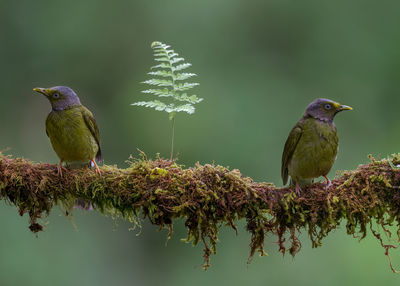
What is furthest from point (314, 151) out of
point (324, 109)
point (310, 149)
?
point (324, 109)

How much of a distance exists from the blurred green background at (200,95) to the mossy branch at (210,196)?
5571 millimetres

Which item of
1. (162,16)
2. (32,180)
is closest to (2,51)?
(162,16)

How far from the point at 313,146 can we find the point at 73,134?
1.79 m

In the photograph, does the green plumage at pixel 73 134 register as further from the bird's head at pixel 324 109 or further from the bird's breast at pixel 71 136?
the bird's head at pixel 324 109

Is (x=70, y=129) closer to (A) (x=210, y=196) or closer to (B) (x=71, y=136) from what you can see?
(B) (x=71, y=136)

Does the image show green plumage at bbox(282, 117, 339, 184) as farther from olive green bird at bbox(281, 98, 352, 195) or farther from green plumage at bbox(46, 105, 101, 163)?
green plumage at bbox(46, 105, 101, 163)

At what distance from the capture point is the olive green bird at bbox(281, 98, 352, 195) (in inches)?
181

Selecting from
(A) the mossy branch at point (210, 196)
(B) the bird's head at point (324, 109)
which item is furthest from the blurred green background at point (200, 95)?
(A) the mossy branch at point (210, 196)

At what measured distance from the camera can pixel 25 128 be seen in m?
11.1

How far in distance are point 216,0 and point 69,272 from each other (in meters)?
5.52

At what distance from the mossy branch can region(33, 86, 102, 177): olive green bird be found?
59 centimetres

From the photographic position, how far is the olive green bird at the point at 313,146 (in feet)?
15.1

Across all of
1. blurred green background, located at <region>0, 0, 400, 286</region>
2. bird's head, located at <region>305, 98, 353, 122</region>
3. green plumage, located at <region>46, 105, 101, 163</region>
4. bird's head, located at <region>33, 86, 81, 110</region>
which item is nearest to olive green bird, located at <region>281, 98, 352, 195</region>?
bird's head, located at <region>305, 98, 353, 122</region>

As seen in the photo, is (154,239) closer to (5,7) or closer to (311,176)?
(5,7)
